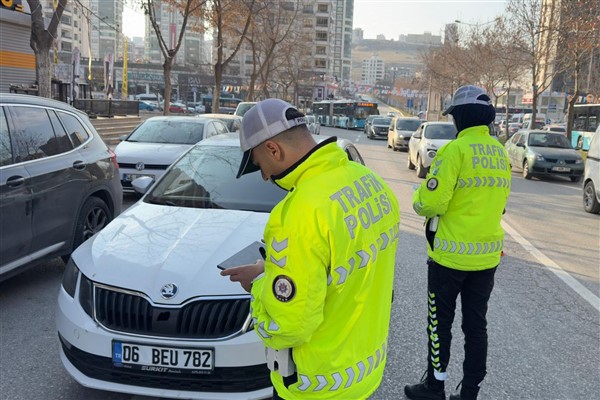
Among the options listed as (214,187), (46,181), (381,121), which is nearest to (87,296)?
(214,187)

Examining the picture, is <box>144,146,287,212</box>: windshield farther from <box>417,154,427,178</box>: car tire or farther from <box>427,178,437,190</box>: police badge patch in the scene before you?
<box>417,154,427,178</box>: car tire

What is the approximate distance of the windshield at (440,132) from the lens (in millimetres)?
16558

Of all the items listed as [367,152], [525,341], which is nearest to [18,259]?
[525,341]

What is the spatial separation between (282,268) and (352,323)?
34cm

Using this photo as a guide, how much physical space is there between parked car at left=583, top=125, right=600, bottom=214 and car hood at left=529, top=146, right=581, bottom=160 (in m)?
5.07

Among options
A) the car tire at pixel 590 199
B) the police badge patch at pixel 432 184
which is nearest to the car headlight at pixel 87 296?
the police badge patch at pixel 432 184

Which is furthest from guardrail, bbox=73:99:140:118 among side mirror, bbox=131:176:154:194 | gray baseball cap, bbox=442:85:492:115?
gray baseball cap, bbox=442:85:492:115

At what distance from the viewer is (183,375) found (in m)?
2.99

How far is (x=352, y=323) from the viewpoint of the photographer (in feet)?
5.86

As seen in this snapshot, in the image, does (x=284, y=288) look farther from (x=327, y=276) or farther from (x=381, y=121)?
(x=381, y=121)

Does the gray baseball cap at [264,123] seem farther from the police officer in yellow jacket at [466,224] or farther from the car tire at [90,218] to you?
the car tire at [90,218]

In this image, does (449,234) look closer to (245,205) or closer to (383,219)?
(383,219)

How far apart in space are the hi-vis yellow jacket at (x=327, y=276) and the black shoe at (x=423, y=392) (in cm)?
156

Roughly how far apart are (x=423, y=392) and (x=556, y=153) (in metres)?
14.7
